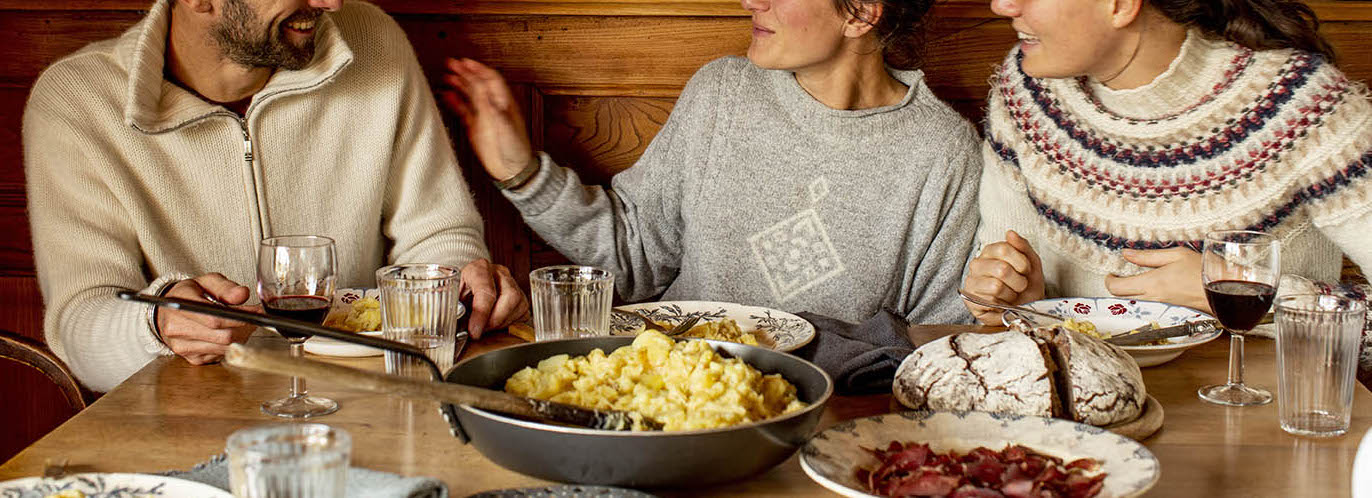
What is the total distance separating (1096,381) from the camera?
1317 mm

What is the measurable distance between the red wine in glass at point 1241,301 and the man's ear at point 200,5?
1.56 meters

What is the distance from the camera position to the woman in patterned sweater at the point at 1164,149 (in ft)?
6.65

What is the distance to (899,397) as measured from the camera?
141cm

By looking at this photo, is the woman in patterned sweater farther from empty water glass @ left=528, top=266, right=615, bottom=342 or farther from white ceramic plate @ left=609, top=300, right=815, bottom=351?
empty water glass @ left=528, top=266, right=615, bottom=342

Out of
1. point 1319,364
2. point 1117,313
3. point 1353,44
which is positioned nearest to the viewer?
point 1319,364

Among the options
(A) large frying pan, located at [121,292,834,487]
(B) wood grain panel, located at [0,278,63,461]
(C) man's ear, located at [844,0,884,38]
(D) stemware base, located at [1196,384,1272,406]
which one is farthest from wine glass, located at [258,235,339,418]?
(B) wood grain panel, located at [0,278,63,461]

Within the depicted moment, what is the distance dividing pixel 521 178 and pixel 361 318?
0.74 metres

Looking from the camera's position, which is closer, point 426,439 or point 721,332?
point 426,439

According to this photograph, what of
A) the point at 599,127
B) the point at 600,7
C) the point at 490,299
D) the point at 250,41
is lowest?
the point at 490,299

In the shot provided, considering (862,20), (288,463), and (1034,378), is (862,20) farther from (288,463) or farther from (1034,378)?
(288,463)

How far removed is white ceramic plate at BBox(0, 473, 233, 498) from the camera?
3.59 ft

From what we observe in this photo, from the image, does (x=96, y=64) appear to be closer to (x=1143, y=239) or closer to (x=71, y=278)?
(x=71, y=278)

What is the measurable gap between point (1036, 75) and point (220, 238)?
142cm

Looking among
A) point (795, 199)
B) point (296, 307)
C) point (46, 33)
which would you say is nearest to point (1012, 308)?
point (795, 199)
